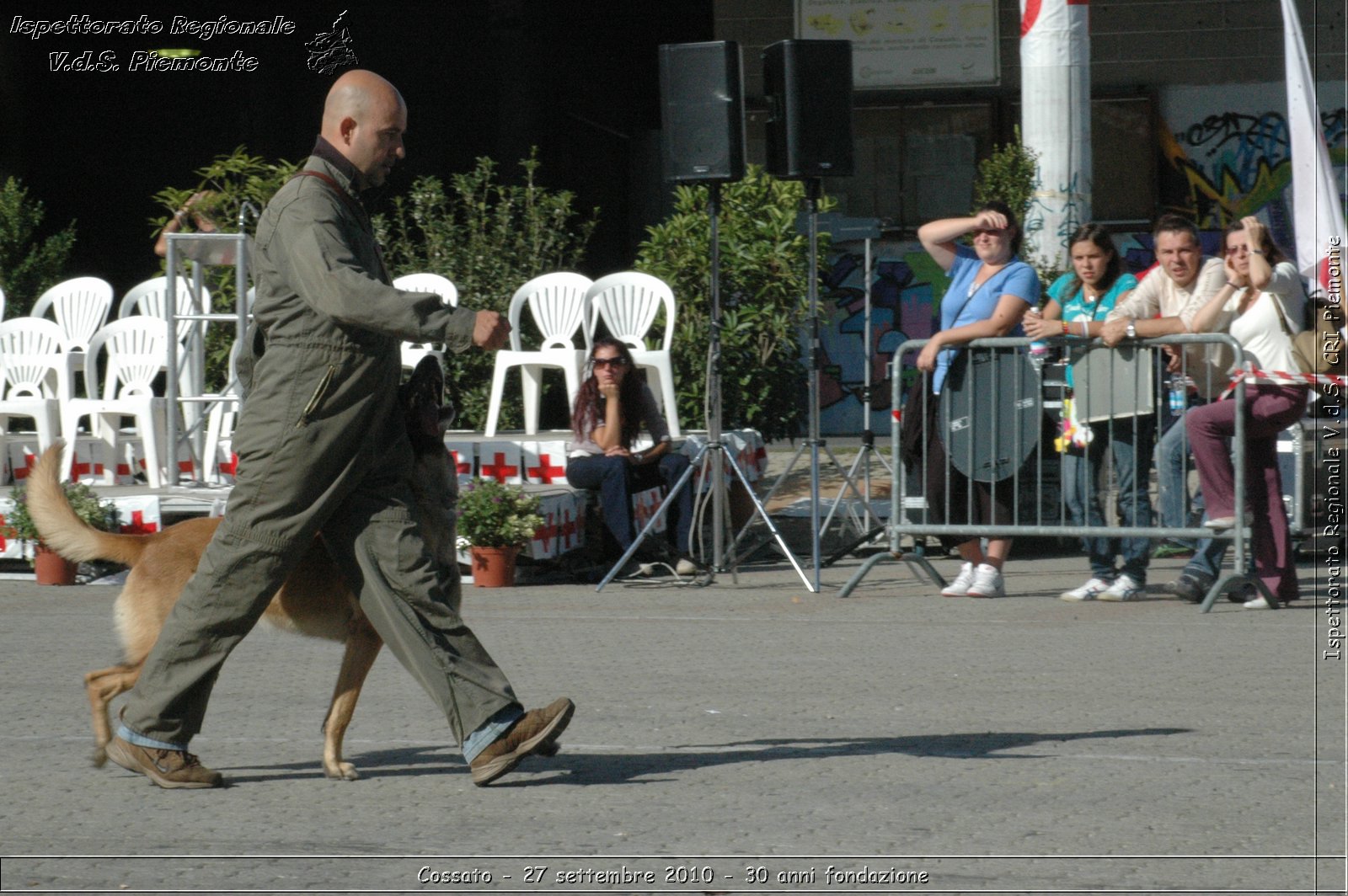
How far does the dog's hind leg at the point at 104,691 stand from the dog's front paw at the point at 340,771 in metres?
0.65

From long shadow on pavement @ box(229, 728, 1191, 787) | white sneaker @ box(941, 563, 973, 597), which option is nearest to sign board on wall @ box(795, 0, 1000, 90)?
white sneaker @ box(941, 563, 973, 597)

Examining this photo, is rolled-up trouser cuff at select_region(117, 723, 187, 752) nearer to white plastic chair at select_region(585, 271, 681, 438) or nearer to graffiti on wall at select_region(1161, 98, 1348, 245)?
white plastic chair at select_region(585, 271, 681, 438)

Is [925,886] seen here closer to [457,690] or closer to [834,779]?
[834,779]

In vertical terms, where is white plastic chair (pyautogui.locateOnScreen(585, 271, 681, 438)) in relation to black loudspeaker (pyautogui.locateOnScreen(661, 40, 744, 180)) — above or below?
below

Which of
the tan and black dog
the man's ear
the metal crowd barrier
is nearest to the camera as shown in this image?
the man's ear

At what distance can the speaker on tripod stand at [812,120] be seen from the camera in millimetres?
9938

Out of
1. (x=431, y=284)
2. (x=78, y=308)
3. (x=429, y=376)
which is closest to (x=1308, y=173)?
(x=429, y=376)

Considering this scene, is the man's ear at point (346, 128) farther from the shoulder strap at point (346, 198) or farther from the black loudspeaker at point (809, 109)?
the black loudspeaker at point (809, 109)

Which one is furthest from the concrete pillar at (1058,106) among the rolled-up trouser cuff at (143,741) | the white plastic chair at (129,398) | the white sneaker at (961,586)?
the rolled-up trouser cuff at (143,741)

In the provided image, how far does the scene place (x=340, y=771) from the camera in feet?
17.6

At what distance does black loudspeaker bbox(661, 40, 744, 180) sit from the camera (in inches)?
394

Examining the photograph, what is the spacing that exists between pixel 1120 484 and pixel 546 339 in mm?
4846

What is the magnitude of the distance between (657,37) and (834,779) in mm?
18017

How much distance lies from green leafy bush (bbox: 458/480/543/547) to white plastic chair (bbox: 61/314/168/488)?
264 centimetres
